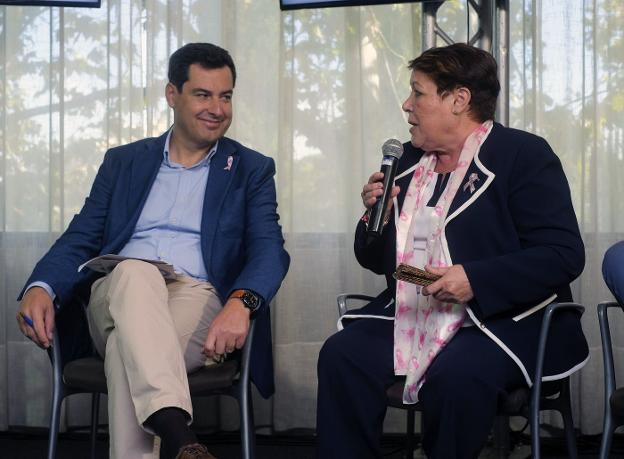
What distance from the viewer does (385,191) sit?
2.42 m

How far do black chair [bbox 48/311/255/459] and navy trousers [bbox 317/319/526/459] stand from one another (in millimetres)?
195

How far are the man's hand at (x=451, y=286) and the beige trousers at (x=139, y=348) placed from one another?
0.65 metres

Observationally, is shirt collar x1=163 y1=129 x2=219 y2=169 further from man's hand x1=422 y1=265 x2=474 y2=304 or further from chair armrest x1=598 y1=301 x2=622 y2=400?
chair armrest x1=598 y1=301 x2=622 y2=400

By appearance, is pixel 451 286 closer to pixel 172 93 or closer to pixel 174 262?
→ pixel 174 262

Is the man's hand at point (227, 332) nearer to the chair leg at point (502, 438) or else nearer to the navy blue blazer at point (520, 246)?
the navy blue blazer at point (520, 246)

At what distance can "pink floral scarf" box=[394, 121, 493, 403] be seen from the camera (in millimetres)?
2370

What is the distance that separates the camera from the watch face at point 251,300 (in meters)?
2.52

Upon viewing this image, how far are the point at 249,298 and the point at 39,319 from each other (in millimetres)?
567

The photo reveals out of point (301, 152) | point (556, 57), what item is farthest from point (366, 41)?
point (556, 57)

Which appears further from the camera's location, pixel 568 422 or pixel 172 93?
pixel 172 93

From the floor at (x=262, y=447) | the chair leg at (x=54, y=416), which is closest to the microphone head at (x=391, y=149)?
the chair leg at (x=54, y=416)

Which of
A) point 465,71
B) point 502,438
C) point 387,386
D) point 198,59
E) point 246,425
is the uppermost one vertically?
point 198,59

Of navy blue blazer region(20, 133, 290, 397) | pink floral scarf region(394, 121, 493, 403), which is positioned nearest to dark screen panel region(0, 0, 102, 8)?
navy blue blazer region(20, 133, 290, 397)

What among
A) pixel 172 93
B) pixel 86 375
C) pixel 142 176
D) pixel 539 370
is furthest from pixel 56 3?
pixel 539 370
